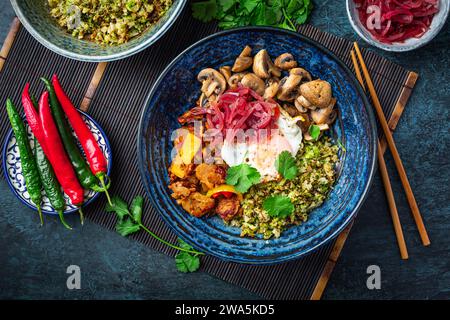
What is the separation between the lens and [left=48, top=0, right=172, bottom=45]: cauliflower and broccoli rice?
2773mm

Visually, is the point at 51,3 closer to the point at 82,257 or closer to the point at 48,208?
the point at 48,208

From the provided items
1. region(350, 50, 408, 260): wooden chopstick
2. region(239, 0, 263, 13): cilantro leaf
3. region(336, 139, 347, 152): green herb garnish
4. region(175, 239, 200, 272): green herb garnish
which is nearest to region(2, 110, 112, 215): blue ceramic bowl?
region(175, 239, 200, 272): green herb garnish

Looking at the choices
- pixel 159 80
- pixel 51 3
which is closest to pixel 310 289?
pixel 159 80

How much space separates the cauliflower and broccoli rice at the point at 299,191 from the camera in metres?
2.74

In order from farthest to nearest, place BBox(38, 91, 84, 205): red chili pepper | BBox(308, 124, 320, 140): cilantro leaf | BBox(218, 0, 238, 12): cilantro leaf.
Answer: BBox(38, 91, 84, 205): red chili pepper
BBox(218, 0, 238, 12): cilantro leaf
BBox(308, 124, 320, 140): cilantro leaf

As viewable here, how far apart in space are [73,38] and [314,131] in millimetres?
1554

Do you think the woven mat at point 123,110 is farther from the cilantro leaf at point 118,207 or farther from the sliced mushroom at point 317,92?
the sliced mushroom at point 317,92

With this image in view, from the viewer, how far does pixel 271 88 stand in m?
A: 2.75

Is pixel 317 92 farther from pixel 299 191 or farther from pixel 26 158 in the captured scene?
pixel 26 158

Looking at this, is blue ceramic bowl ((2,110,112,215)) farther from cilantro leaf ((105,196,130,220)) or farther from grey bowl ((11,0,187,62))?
grey bowl ((11,0,187,62))

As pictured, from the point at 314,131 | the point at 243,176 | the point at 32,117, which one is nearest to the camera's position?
the point at 243,176

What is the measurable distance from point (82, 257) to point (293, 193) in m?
1.50

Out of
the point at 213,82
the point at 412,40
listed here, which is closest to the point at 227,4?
the point at 213,82

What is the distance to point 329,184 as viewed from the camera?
280cm
